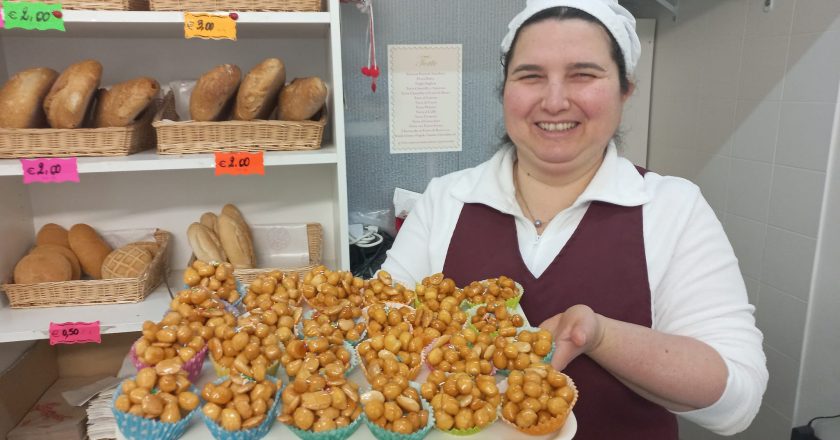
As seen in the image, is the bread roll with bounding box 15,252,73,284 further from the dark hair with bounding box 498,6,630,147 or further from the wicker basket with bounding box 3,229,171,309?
the dark hair with bounding box 498,6,630,147

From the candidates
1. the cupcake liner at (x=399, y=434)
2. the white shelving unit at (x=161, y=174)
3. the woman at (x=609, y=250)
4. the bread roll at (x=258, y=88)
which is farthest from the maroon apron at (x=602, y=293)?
the bread roll at (x=258, y=88)

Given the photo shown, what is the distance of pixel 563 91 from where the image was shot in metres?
1.10

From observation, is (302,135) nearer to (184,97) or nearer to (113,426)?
(184,97)

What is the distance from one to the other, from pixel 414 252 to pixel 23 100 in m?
1.16

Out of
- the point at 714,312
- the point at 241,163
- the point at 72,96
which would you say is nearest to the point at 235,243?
the point at 241,163

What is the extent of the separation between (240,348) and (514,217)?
0.68 metres

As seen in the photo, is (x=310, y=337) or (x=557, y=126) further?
(x=557, y=126)

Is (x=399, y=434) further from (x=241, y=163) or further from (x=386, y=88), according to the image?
(x=386, y=88)

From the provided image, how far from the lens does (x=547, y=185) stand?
1.29 m

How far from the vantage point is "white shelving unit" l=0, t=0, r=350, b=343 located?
1578 millimetres

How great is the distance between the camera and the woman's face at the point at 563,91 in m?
1.09

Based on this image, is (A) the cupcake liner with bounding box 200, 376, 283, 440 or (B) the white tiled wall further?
(B) the white tiled wall

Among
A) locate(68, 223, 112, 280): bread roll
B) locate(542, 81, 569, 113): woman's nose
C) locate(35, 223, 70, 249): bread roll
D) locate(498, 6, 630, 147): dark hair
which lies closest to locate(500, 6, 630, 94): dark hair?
locate(498, 6, 630, 147): dark hair

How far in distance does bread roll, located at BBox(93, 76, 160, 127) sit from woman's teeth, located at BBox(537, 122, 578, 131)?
43.9 inches
